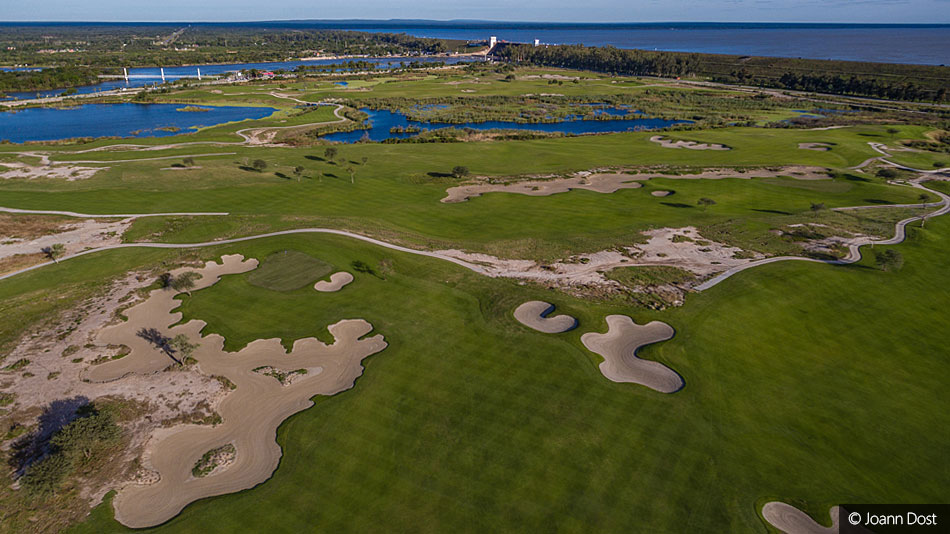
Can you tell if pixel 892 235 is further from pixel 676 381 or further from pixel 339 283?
pixel 339 283

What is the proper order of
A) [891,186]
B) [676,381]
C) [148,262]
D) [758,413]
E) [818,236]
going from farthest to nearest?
[891,186], [818,236], [148,262], [676,381], [758,413]

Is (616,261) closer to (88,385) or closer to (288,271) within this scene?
(288,271)

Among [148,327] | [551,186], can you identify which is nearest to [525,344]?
[148,327]

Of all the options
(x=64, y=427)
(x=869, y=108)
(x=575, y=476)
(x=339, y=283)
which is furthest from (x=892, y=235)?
(x=869, y=108)

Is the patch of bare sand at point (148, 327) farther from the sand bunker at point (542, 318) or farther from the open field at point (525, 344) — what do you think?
the sand bunker at point (542, 318)

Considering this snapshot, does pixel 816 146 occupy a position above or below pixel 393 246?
above

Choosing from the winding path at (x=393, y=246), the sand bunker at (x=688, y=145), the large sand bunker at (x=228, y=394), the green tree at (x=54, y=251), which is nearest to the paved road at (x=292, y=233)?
Answer: the winding path at (x=393, y=246)

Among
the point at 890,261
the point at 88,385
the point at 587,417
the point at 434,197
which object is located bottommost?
the point at 88,385
